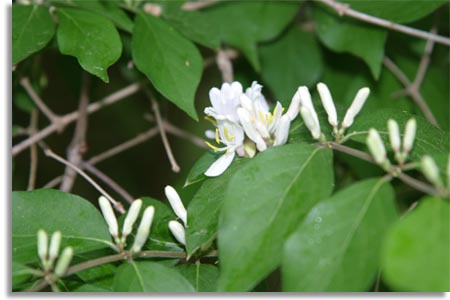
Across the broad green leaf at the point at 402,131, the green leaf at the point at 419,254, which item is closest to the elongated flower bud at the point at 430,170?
the green leaf at the point at 419,254

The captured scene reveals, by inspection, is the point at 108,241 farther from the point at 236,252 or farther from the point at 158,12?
the point at 158,12

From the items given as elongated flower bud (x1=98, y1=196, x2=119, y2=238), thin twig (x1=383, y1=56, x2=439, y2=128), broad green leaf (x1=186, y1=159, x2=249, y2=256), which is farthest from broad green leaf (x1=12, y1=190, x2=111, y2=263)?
thin twig (x1=383, y1=56, x2=439, y2=128)

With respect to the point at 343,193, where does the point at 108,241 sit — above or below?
below

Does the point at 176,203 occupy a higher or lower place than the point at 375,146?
lower

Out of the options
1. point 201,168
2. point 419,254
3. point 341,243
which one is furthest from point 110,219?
point 419,254

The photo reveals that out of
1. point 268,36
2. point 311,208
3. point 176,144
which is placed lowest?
point 176,144

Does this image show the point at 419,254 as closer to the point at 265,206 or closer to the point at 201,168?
the point at 265,206

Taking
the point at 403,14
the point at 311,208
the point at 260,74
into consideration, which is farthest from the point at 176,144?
the point at 311,208

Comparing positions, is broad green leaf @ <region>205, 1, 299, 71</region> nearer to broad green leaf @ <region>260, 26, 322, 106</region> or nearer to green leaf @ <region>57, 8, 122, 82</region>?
broad green leaf @ <region>260, 26, 322, 106</region>

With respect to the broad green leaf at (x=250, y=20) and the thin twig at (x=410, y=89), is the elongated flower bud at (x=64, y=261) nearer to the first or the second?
the broad green leaf at (x=250, y=20)
